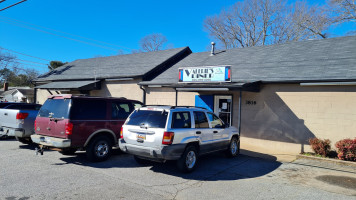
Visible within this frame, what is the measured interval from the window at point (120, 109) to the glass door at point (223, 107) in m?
4.92

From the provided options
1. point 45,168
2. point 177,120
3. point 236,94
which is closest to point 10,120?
point 45,168

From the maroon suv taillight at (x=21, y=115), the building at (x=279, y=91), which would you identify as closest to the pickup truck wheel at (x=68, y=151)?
the maroon suv taillight at (x=21, y=115)

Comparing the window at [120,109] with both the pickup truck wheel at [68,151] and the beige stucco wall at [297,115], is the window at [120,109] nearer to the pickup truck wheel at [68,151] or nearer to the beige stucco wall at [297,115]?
the pickup truck wheel at [68,151]

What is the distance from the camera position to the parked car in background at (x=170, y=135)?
625 cm

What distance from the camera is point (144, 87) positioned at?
15445 millimetres

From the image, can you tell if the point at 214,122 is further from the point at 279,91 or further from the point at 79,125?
the point at 279,91

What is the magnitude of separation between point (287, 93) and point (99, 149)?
7.47 m

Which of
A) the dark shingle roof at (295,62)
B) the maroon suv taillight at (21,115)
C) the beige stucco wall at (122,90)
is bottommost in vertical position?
the maroon suv taillight at (21,115)

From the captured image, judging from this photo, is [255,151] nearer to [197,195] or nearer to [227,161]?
[227,161]

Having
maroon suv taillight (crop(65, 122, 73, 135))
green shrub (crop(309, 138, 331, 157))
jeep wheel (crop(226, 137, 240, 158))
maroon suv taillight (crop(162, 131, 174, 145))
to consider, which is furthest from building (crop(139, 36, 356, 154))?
maroon suv taillight (crop(65, 122, 73, 135))

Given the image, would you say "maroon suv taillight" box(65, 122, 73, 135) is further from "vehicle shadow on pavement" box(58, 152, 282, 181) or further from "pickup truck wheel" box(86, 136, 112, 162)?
"vehicle shadow on pavement" box(58, 152, 282, 181)

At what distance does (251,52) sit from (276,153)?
6.50 m

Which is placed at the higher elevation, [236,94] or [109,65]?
[109,65]

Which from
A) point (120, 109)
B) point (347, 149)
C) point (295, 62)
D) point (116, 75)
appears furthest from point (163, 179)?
point (116, 75)
